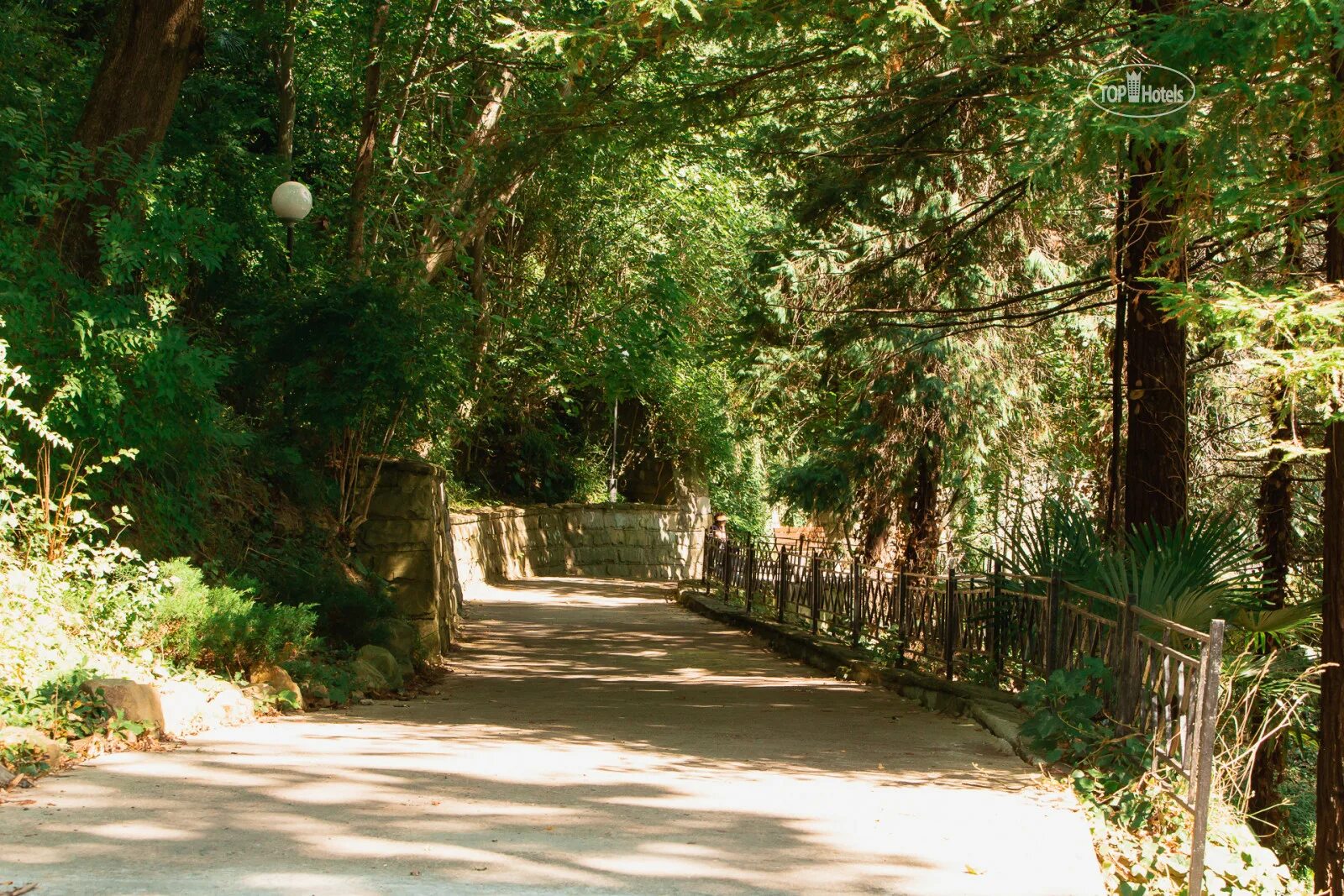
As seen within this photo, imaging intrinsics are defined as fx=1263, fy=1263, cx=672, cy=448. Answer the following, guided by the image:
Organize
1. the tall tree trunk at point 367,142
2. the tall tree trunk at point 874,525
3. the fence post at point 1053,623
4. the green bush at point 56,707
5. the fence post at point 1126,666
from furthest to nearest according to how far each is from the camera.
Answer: the tall tree trunk at point 874,525, the tall tree trunk at point 367,142, the fence post at point 1053,623, the fence post at point 1126,666, the green bush at point 56,707

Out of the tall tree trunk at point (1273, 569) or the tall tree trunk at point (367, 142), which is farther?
the tall tree trunk at point (367, 142)

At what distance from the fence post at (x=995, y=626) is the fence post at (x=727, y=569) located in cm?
1097

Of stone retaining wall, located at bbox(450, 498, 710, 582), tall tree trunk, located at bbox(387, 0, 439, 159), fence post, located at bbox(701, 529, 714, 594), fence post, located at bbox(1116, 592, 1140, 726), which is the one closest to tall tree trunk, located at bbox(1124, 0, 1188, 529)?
fence post, located at bbox(1116, 592, 1140, 726)

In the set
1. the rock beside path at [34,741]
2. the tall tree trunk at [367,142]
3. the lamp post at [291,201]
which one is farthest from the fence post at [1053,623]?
the tall tree trunk at [367,142]

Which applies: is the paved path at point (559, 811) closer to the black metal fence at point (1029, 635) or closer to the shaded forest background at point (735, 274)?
the black metal fence at point (1029, 635)

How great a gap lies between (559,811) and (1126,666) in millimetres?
3632

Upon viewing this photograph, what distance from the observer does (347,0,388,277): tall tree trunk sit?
14367 millimetres

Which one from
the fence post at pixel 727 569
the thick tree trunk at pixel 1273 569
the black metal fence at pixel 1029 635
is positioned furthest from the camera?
the fence post at pixel 727 569

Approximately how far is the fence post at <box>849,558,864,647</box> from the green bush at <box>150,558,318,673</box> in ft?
21.9

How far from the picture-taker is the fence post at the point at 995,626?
10.4 metres

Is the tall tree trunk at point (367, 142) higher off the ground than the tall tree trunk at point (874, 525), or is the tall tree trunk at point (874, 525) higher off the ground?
the tall tree trunk at point (367, 142)

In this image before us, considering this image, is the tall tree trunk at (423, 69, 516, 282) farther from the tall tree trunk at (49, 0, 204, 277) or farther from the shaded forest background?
the tall tree trunk at (49, 0, 204, 277)

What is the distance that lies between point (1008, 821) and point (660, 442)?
25.9 m

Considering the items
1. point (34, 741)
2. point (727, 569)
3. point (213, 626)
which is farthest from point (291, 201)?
point (727, 569)
